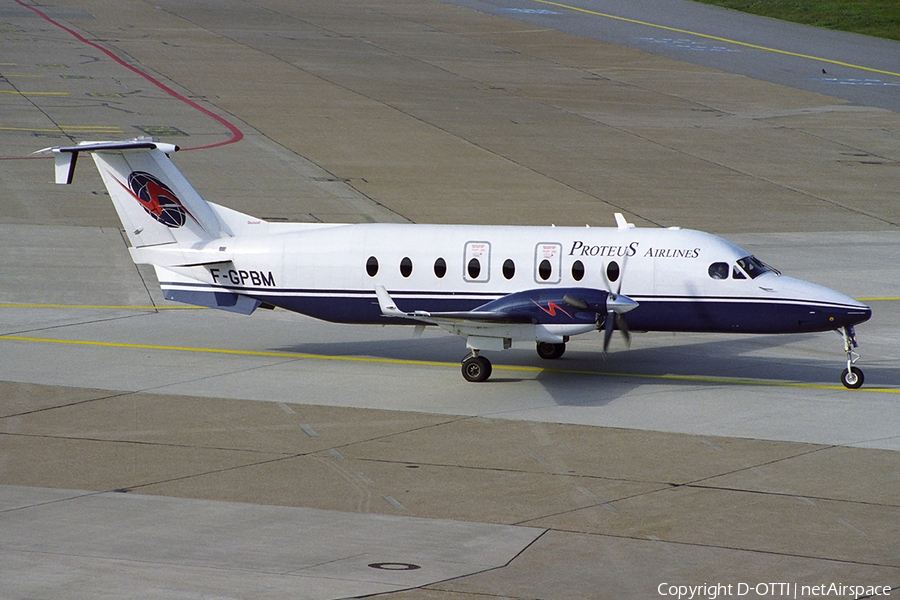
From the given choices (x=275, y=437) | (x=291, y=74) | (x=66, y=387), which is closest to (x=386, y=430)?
(x=275, y=437)

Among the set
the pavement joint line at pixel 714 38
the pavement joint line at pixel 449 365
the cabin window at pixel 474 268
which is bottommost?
the pavement joint line at pixel 449 365

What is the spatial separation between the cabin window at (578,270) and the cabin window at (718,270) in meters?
2.78

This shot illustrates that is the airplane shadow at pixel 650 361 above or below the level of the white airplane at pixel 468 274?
below

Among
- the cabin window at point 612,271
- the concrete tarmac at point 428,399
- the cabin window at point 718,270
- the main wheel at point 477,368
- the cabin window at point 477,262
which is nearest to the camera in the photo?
the concrete tarmac at point 428,399

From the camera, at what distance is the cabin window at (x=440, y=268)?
82.2 feet

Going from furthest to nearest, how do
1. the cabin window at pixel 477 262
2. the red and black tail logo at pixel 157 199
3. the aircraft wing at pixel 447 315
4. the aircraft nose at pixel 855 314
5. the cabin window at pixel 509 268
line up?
the red and black tail logo at pixel 157 199, the cabin window at pixel 477 262, the cabin window at pixel 509 268, the aircraft nose at pixel 855 314, the aircraft wing at pixel 447 315

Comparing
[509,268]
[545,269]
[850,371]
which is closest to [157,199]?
[509,268]

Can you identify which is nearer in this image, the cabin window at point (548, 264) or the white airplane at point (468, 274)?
the white airplane at point (468, 274)

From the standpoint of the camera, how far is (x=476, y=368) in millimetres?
24188

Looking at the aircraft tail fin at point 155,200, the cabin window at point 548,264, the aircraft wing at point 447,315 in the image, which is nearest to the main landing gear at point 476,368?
the aircraft wing at point 447,315

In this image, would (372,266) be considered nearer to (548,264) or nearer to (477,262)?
(477,262)

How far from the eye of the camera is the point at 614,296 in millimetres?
23203

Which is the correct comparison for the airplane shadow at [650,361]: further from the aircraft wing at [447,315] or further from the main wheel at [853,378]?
the aircraft wing at [447,315]

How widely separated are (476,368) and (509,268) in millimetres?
2377
